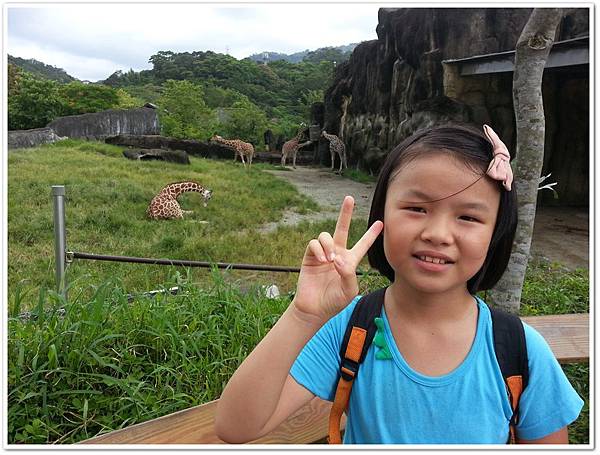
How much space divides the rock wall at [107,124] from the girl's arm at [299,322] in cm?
944

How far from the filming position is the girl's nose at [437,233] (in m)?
0.68

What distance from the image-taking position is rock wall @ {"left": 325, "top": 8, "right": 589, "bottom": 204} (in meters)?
6.47

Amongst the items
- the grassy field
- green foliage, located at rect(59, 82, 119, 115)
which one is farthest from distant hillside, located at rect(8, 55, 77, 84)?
the grassy field

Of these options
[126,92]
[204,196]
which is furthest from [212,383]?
[126,92]

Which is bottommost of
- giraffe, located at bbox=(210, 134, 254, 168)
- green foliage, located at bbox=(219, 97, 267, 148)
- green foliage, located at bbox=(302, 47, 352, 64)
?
giraffe, located at bbox=(210, 134, 254, 168)

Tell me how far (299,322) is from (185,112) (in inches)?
318

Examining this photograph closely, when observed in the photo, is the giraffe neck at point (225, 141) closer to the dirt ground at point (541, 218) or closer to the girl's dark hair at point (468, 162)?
the dirt ground at point (541, 218)

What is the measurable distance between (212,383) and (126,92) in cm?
802

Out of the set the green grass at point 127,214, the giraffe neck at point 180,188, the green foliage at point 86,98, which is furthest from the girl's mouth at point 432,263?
the green foliage at point 86,98

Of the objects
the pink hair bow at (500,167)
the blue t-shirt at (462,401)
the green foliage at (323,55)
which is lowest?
the blue t-shirt at (462,401)

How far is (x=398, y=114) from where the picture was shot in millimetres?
8203

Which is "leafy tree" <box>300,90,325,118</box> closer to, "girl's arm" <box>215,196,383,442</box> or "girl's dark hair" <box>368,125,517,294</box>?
"girl's dark hair" <box>368,125,517,294</box>

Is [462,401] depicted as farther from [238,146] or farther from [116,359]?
[238,146]
